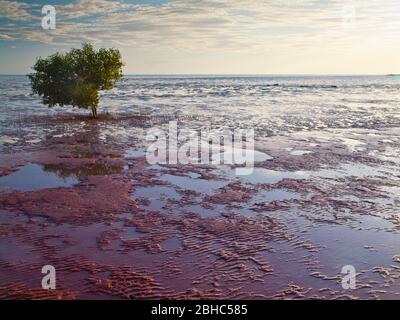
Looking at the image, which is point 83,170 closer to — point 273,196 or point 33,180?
point 33,180

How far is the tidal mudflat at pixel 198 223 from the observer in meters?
10.0

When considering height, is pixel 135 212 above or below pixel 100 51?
below

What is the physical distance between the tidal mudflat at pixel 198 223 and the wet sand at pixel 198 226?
0.15 ft

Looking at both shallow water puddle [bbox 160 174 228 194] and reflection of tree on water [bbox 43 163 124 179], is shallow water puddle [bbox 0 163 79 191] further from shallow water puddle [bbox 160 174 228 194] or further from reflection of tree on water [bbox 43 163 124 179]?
shallow water puddle [bbox 160 174 228 194]

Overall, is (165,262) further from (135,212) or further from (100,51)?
(100,51)

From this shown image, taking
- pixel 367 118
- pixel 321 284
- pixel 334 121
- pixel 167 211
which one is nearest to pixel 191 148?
pixel 167 211

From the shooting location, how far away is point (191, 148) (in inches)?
1048

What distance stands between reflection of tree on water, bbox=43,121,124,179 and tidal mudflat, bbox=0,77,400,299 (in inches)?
6.1

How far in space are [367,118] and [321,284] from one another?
3739cm

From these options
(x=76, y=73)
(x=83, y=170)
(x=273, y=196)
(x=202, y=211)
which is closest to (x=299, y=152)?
(x=273, y=196)

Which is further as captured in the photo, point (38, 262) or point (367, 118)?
point (367, 118)

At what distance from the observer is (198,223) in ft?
45.6

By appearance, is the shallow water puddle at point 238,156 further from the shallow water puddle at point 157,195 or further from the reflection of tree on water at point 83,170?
the reflection of tree on water at point 83,170
